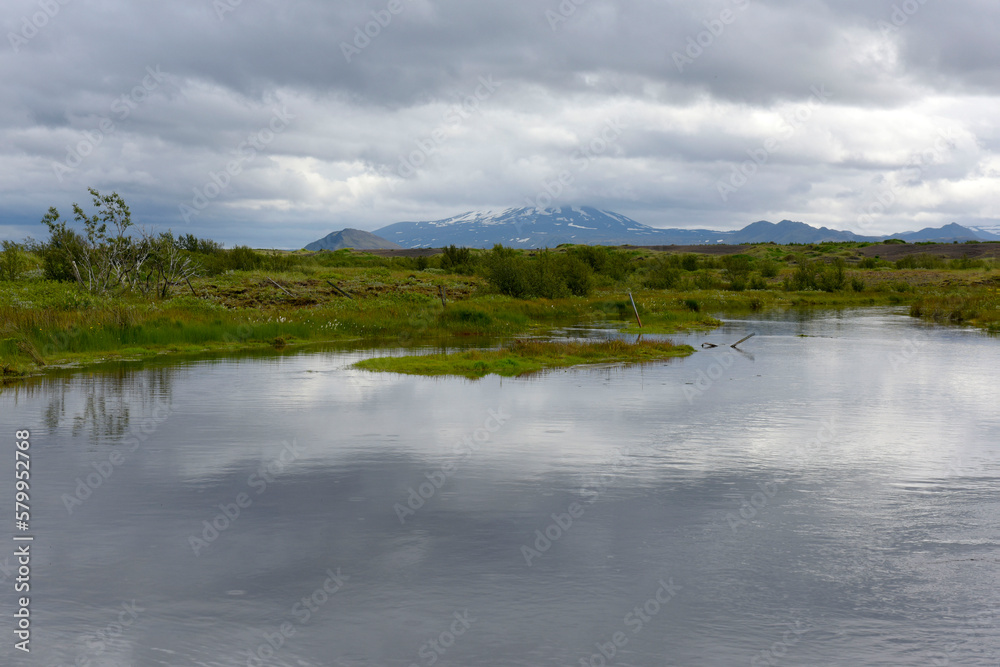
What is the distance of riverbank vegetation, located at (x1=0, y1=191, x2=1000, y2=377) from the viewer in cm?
2742

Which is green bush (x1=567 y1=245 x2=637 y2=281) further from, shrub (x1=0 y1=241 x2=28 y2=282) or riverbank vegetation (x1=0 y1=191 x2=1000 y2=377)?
shrub (x1=0 y1=241 x2=28 y2=282)

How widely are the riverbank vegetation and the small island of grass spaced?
254 inches

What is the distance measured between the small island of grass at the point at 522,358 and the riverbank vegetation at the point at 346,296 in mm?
6448

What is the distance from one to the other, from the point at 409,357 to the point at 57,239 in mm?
24716

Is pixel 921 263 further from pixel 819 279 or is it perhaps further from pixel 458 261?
pixel 458 261

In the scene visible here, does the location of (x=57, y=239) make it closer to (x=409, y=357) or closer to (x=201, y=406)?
(x=409, y=357)

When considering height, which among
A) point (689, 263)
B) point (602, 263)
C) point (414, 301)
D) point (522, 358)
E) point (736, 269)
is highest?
point (689, 263)

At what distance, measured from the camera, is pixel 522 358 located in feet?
79.7

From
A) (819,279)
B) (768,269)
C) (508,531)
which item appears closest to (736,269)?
(768,269)

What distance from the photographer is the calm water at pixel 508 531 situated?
22.5ft

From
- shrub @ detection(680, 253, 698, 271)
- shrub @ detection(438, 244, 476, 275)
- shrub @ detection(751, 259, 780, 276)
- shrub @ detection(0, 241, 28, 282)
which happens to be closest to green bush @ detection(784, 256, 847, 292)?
shrub @ detection(751, 259, 780, 276)

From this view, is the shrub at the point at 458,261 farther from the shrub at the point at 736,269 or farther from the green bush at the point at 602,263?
the shrub at the point at 736,269

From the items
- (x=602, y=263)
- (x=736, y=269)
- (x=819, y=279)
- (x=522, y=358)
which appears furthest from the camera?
(x=736, y=269)

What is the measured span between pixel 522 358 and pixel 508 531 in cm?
1513
